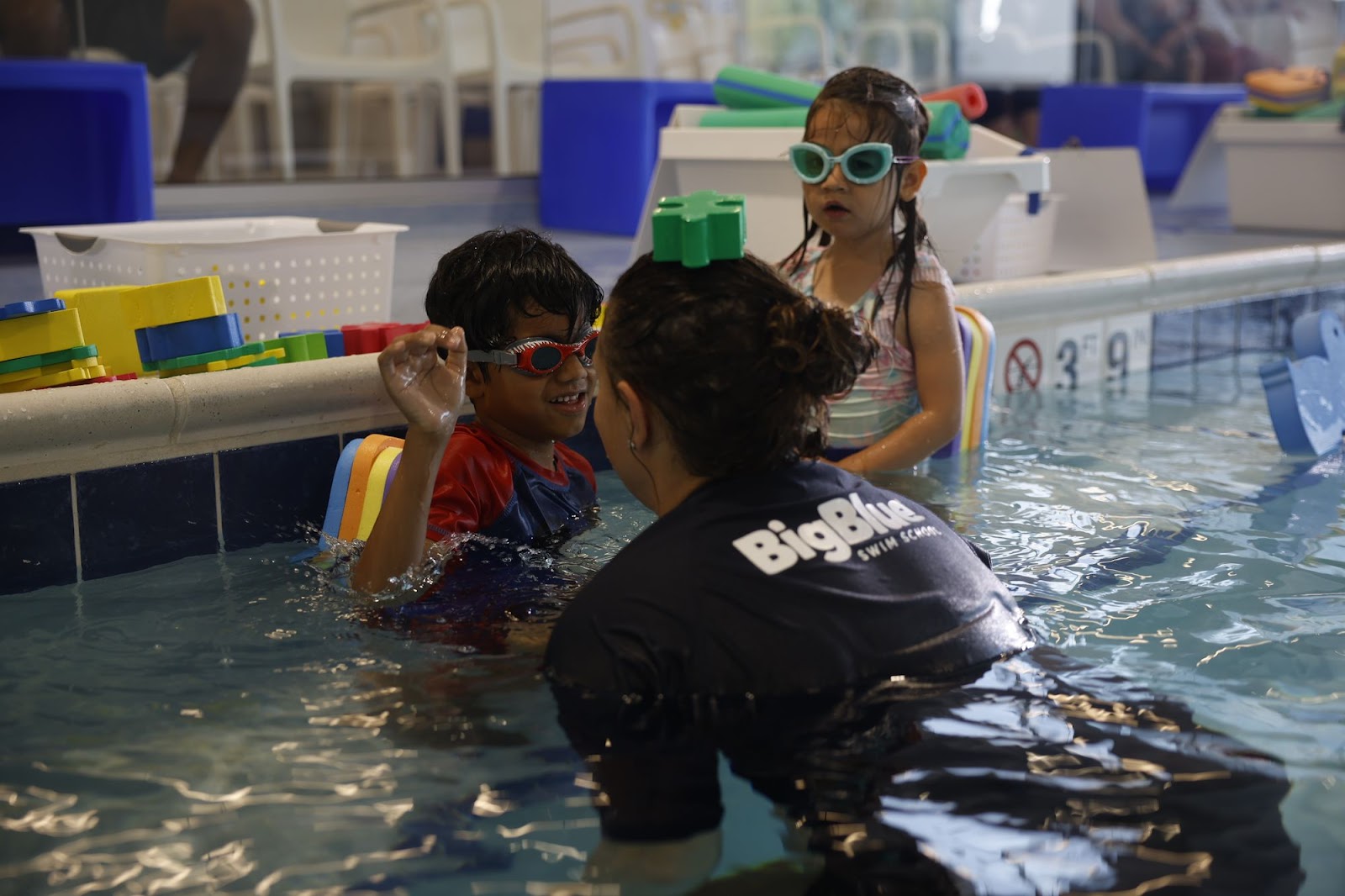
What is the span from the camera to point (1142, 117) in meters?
10.1

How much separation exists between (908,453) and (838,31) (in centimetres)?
656

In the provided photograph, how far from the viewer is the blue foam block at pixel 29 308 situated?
2736 millimetres

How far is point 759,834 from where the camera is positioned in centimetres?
172

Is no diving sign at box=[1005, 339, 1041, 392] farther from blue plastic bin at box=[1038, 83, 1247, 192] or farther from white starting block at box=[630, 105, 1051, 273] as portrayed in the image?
blue plastic bin at box=[1038, 83, 1247, 192]

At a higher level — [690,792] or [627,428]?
[627,428]

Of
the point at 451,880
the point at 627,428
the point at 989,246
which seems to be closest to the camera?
the point at 451,880

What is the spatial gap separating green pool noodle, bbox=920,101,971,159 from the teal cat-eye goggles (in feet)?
5.27

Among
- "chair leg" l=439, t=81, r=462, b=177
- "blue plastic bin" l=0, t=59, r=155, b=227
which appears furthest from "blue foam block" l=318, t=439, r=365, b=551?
"chair leg" l=439, t=81, r=462, b=177

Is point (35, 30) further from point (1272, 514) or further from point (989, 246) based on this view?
point (1272, 514)

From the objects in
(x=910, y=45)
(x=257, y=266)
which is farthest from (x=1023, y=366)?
(x=910, y=45)

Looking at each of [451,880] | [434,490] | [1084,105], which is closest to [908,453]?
[434,490]

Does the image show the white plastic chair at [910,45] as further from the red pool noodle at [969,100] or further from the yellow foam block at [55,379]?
the yellow foam block at [55,379]

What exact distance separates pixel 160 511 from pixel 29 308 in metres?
0.47

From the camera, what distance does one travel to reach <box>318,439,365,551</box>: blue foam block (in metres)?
2.87
